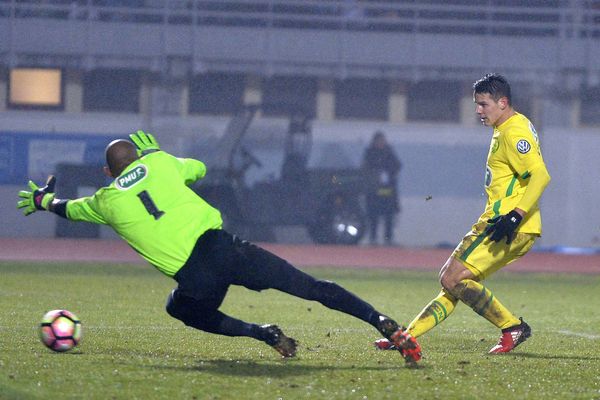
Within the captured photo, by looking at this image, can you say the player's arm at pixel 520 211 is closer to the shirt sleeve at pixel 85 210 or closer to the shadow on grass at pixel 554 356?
the shadow on grass at pixel 554 356

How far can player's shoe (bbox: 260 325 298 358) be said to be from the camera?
7.69m

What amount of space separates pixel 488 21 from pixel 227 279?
21633mm

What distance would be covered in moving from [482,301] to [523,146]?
1.12 m

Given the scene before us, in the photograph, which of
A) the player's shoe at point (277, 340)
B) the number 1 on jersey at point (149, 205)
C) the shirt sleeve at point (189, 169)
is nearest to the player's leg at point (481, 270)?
the player's shoe at point (277, 340)

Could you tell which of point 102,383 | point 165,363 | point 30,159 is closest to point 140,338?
point 165,363

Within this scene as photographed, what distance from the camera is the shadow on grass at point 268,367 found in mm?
7156

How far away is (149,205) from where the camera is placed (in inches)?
288

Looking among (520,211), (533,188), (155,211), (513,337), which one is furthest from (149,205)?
(513,337)

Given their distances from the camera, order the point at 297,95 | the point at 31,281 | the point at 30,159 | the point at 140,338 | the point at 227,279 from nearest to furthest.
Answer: the point at 227,279 → the point at 140,338 → the point at 31,281 → the point at 30,159 → the point at 297,95

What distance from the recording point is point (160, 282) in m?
15.5

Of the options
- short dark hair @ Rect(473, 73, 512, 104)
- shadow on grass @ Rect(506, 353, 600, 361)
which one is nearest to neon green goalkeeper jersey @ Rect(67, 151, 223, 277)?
short dark hair @ Rect(473, 73, 512, 104)

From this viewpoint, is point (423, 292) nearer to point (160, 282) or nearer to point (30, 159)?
point (160, 282)

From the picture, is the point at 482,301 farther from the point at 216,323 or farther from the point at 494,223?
the point at 216,323

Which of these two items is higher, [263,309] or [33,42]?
[33,42]
